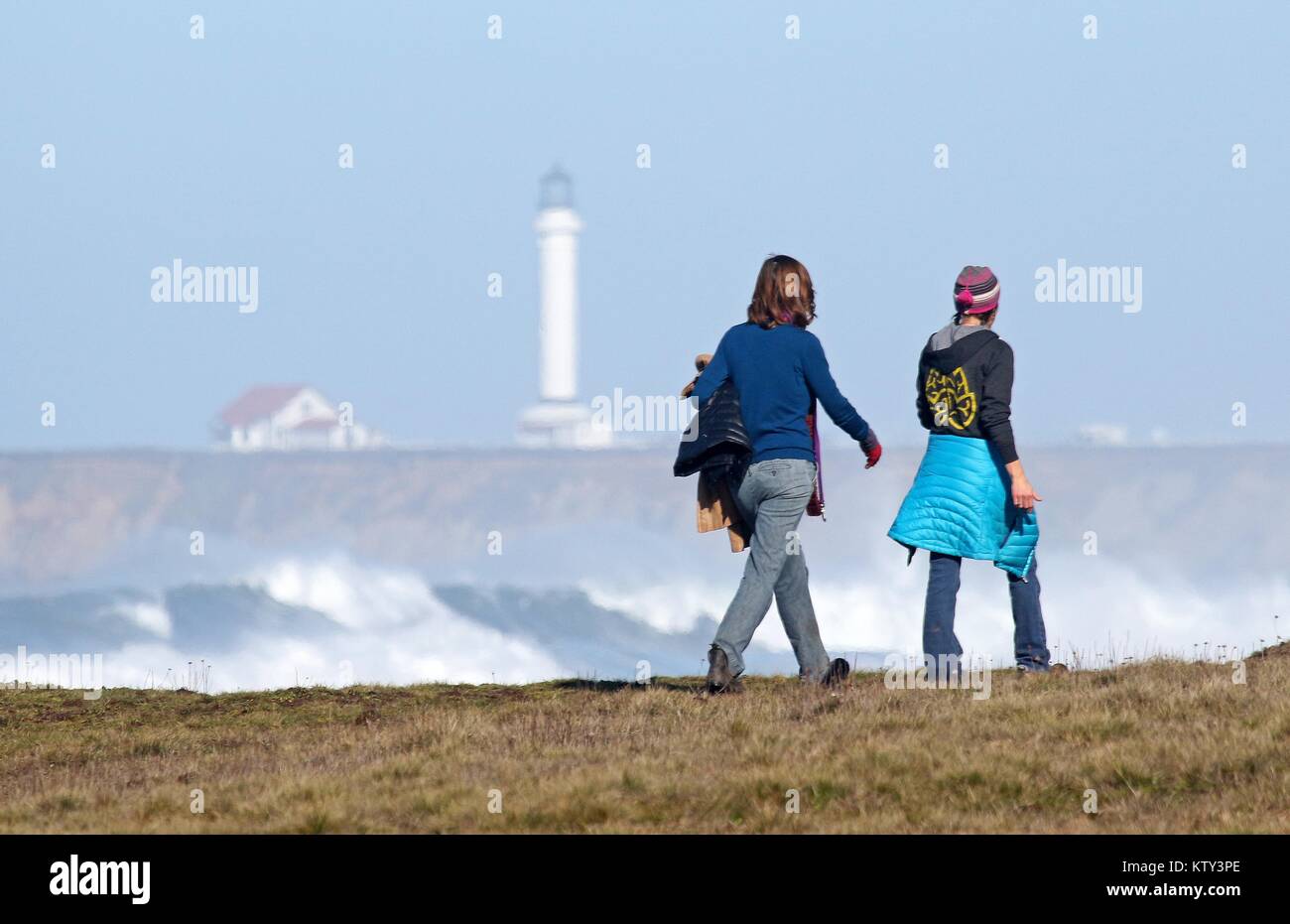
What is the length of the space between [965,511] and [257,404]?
15556 centimetres

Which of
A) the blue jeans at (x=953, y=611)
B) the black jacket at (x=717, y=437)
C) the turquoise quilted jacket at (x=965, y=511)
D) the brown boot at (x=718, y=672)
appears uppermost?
the black jacket at (x=717, y=437)

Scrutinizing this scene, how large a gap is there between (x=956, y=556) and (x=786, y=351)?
Result: 165 centimetres

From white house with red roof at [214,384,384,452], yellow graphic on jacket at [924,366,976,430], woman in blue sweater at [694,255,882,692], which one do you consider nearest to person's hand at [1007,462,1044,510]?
yellow graphic on jacket at [924,366,976,430]

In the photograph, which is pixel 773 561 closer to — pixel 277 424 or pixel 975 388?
pixel 975 388

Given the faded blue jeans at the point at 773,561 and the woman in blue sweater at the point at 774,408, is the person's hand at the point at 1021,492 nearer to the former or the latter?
the woman in blue sweater at the point at 774,408

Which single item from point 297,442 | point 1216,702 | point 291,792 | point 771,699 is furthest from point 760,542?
point 297,442

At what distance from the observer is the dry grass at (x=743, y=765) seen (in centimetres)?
735

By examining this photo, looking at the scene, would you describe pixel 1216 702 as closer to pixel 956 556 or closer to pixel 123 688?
pixel 956 556

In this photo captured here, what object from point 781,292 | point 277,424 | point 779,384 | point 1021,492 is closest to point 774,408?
point 779,384

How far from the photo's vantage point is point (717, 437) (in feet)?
33.4

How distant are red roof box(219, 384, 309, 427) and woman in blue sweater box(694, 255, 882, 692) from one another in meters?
154

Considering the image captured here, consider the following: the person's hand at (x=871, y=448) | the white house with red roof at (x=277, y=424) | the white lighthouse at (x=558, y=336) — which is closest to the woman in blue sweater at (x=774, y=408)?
the person's hand at (x=871, y=448)

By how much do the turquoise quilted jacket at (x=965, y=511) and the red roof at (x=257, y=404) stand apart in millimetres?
154004

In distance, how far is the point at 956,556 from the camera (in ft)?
→ 33.8
